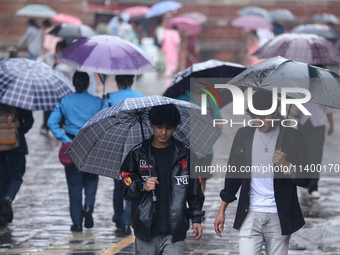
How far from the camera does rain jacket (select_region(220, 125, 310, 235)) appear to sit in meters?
4.21

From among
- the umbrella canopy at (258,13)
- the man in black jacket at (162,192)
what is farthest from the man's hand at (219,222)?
the umbrella canopy at (258,13)

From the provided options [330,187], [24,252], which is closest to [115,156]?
[24,252]

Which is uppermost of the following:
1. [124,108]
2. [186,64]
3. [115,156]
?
[124,108]

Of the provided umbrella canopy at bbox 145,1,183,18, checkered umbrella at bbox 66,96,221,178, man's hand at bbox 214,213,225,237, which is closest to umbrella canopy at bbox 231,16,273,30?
umbrella canopy at bbox 145,1,183,18

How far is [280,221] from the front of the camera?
13.7ft

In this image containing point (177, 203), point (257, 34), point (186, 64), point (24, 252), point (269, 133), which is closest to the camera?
point (177, 203)

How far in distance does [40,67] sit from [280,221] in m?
3.65

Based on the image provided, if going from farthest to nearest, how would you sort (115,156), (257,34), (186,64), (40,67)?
(186,64) < (257,34) < (40,67) < (115,156)

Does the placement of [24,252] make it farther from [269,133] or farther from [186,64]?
[186,64]

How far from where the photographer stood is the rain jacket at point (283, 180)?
421cm

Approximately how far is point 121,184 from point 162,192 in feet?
8.59

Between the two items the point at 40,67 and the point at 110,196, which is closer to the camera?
the point at 40,67

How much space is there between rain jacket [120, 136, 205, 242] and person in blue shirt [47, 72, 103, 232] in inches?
96.5

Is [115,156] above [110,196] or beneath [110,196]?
above
